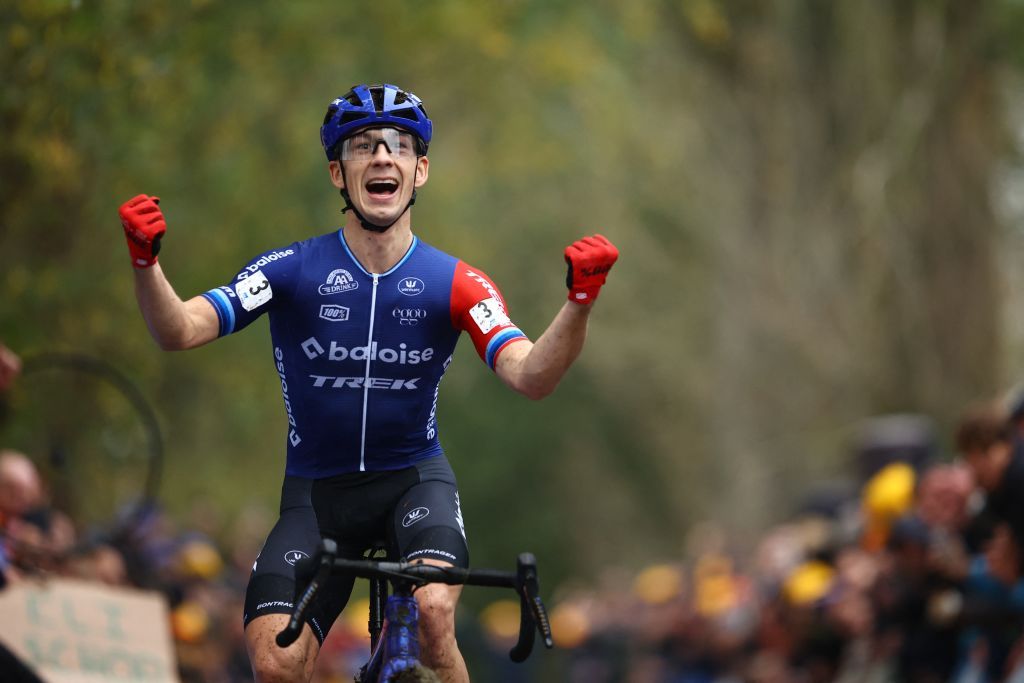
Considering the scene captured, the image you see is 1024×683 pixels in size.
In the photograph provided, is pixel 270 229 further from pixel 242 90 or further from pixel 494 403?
pixel 494 403

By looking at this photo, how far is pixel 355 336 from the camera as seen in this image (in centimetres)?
700

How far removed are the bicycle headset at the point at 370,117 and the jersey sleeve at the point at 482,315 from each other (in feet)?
1.23

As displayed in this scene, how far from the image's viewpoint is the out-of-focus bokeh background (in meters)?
16.0

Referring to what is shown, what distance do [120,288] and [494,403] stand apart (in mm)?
30178

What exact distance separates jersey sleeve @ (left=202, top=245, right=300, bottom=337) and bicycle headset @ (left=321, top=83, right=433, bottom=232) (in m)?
0.32

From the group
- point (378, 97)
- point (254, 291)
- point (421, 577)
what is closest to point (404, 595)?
point (421, 577)

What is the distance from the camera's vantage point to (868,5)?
23.0 meters

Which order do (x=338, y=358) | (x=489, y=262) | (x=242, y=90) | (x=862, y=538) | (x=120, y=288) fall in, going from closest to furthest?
1. (x=338, y=358)
2. (x=862, y=538)
3. (x=120, y=288)
4. (x=242, y=90)
5. (x=489, y=262)

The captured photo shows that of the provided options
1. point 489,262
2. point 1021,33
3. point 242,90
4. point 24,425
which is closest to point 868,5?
point 1021,33

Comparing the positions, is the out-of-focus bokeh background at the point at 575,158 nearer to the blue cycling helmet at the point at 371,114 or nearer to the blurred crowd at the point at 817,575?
the blurred crowd at the point at 817,575

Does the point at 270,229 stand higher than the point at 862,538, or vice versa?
the point at 270,229

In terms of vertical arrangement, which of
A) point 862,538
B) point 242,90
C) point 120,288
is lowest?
point 862,538

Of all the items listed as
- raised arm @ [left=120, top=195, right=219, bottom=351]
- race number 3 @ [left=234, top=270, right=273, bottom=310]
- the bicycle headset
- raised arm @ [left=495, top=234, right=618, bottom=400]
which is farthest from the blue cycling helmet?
raised arm @ [left=495, top=234, right=618, bottom=400]

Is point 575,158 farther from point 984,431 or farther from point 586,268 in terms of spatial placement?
point 586,268
